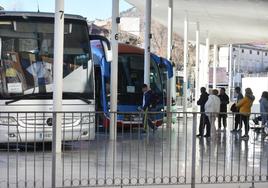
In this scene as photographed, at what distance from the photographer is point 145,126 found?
9547mm

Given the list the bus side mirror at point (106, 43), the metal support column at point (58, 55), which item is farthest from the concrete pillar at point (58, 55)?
the bus side mirror at point (106, 43)

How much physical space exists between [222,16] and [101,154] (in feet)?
88.3

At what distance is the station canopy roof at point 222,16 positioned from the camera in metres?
29.7

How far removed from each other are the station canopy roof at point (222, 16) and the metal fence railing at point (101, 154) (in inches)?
710

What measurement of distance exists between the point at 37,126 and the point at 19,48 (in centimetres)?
415

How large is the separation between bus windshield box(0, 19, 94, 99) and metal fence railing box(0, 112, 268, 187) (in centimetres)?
330

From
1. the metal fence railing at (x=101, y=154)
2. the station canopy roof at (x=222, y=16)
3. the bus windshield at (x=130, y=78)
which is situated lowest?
the metal fence railing at (x=101, y=154)

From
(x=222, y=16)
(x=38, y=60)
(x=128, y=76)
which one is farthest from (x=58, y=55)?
(x=222, y=16)

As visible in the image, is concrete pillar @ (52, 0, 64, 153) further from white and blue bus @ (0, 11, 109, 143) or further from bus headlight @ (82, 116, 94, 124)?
bus headlight @ (82, 116, 94, 124)

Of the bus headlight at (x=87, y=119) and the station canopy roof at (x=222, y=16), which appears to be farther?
the station canopy roof at (x=222, y=16)

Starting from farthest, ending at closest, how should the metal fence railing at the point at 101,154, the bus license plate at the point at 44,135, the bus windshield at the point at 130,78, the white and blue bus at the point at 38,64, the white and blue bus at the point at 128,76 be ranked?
1. the bus windshield at the point at 130,78
2. the white and blue bus at the point at 128,76
3. the white and blue bus at the point at 38,64
4. the bus license plate at the point at 44,135
5. the metal fence railing at the point at 101,154

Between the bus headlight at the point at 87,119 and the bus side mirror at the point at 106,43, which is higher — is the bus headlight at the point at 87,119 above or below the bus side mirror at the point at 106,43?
below

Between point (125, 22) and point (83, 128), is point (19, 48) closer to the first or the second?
point (83, 128)

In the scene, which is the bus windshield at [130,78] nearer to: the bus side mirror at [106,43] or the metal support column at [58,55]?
the bus side mirror at [106,43]
